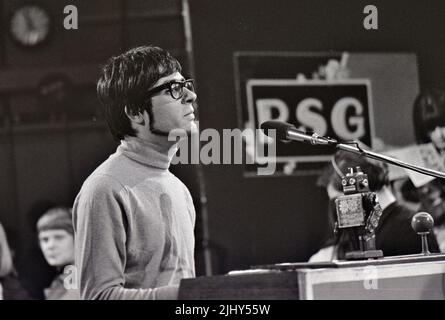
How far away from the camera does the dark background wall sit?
302 centimetres

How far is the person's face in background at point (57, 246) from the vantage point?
3.14 metres

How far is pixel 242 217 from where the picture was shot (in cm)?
322

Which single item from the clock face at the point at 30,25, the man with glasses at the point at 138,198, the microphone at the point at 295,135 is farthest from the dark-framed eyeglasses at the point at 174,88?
the clock face at the point at 30,25

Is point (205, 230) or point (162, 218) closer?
point (162, 218)

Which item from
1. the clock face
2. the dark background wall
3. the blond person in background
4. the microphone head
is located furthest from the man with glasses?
the blond person in background

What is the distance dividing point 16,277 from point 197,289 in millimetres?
1631

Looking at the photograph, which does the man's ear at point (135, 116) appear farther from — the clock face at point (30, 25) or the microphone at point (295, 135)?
the clock face at point (30, 25)

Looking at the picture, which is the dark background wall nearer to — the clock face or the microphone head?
the clock face

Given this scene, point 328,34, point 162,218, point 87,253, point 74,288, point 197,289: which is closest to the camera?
point 197,289

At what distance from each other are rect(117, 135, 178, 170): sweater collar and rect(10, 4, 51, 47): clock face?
101 cm

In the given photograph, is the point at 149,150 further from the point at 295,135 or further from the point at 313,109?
the point at 313,109

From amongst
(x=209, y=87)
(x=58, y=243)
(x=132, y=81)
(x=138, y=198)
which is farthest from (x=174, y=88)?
(x=58, y=243)
